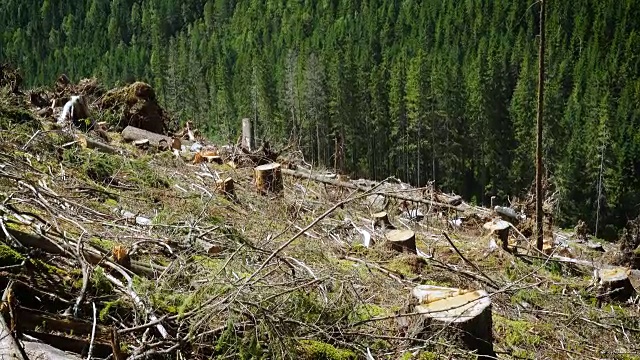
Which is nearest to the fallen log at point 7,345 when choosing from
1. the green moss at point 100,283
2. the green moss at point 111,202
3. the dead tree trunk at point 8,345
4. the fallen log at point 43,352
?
the dead tree trunk at point 8,345

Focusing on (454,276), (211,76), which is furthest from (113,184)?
(211,76)

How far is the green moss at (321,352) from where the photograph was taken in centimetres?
295

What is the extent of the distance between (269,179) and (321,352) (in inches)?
163


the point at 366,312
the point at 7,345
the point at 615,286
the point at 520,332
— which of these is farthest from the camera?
the point at 615,286

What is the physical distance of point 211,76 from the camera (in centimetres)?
6806

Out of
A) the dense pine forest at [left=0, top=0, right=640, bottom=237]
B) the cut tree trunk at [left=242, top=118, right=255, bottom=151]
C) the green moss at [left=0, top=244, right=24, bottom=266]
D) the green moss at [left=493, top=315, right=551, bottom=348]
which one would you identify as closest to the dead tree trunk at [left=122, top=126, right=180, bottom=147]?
the cut tree trunk at [left=242, top=118, right=255, bottom=151]

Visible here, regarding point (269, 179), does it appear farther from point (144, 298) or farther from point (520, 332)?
point (144, 298)

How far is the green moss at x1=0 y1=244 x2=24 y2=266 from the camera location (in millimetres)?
2656

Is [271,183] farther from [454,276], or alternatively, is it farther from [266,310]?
[266,310]

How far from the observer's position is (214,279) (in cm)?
295

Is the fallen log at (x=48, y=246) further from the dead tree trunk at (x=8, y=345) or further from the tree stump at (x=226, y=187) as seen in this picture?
the tree stump at (x=226, y=187)

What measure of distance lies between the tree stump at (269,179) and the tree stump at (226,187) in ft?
1.65

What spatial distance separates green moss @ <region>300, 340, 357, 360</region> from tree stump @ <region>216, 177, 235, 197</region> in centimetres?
359

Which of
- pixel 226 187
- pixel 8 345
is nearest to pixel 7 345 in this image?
pixel 8 345
